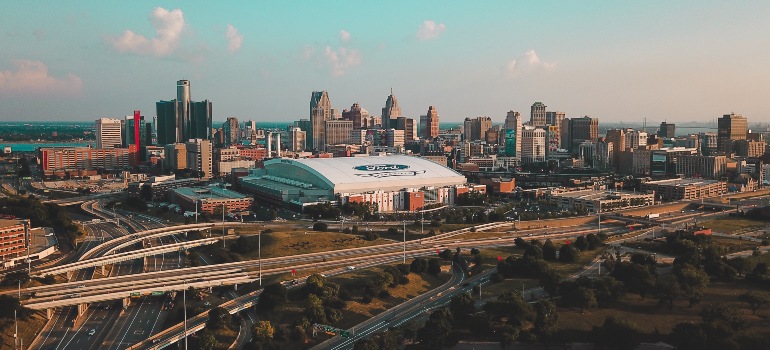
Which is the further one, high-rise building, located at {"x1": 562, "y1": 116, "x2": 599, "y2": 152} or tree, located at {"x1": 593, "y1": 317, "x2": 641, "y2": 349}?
high-rise building, located at {"x1": 562, "y1": 116, "x2": 599, "y2": 152}

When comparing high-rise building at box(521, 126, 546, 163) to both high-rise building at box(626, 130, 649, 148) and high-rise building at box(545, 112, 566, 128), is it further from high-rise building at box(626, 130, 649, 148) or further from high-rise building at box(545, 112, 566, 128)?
high-rise building at box(545, 112, 566, 128)

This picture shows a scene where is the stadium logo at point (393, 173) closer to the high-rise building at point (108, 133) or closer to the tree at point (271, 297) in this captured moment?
the tree at point (271, 297)

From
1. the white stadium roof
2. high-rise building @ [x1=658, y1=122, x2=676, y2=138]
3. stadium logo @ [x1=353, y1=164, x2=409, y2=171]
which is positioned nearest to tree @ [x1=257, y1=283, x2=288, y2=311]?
the white stadium roof

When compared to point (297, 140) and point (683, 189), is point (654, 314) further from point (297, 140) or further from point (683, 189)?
point (297, 140)

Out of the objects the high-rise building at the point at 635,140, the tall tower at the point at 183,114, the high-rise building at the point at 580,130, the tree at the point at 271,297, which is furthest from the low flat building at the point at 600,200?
the tall tower at the point at 183,114

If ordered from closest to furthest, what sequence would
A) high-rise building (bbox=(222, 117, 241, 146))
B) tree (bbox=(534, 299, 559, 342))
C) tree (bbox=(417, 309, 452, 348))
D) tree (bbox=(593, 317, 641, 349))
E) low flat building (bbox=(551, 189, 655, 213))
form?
tree (bbox=(593, 317, 641, 349))
tree (bbox=(417, 309, 452, 348))
tree (bbox=(534, 299, 559, 342))
low flat building (bbox=(551, 189, 655, 213))
high-rise building (bbox=(222, 117, 241, 146))

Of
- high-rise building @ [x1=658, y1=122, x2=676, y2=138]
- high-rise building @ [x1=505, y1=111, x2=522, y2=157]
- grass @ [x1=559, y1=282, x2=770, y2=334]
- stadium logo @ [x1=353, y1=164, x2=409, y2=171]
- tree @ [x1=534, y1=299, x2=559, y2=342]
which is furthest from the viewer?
high-rise building @ [x1=658, y1=122, x2=676, y2=138]
